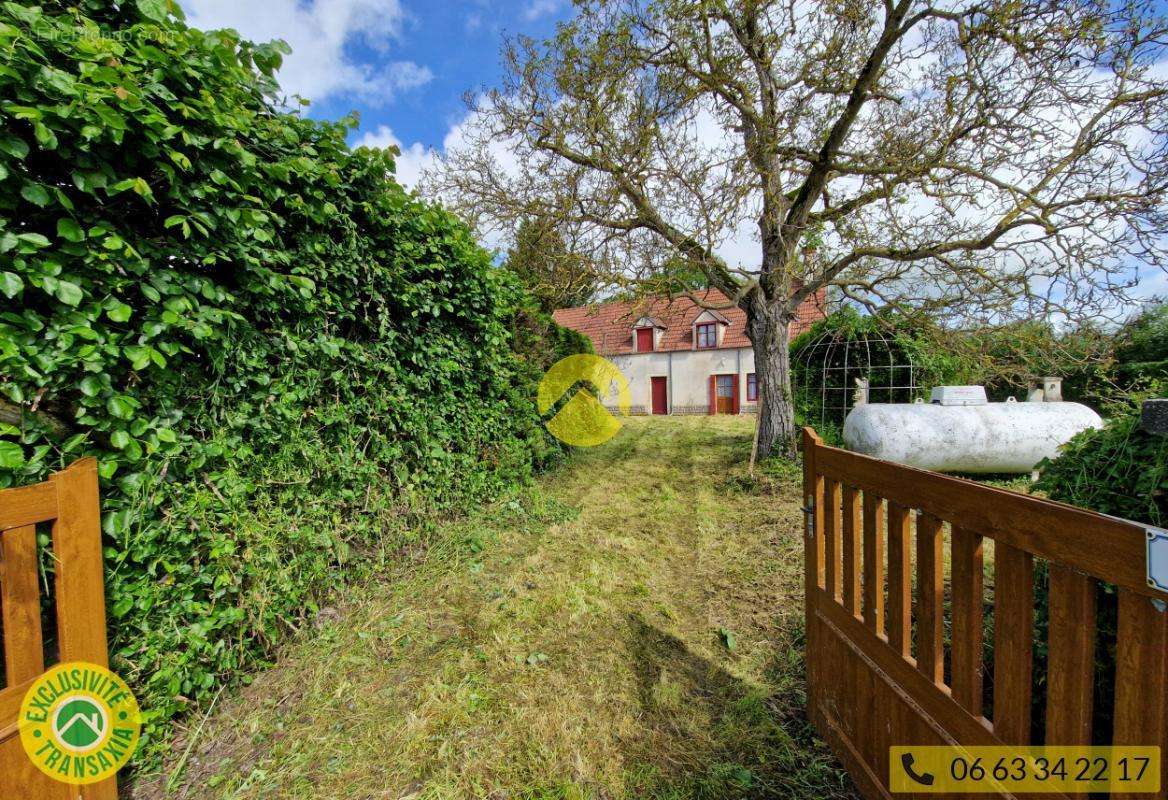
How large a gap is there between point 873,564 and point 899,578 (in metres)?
0.14

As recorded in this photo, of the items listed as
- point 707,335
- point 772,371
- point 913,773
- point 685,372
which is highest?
point 707,335

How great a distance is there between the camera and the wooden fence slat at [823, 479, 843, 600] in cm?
199

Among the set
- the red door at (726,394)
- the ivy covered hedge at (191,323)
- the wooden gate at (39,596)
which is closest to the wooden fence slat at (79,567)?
the wooden gate at (39,596)

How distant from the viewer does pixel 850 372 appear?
10.2 meters

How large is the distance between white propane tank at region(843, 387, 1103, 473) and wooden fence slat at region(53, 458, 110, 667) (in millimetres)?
8243

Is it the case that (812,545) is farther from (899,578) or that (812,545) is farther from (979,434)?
(979,434)

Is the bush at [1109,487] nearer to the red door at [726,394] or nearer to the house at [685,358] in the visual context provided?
the house at [685,358]

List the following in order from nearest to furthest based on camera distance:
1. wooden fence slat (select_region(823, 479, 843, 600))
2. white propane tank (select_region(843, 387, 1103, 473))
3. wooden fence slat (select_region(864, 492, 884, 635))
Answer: wooden fence slat (select_region(864, 492, 884, 635))
wooden fence slat (select_region(823, 479, 843, 600))
white propane tank (select_region(843, 387, 1103, 473))

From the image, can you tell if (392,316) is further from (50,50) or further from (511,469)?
(511,469)

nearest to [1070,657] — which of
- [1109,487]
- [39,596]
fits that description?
[1109,487]

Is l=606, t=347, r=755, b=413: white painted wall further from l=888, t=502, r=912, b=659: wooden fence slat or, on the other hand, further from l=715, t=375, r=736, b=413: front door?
l=888, t=502, r=912, b=659: wooden fence slat

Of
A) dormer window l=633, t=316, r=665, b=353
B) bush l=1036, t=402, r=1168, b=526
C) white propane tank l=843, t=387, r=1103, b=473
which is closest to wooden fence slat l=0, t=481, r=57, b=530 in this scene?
bush l=1036, t=402, r=1168, b=526

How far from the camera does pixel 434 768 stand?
1971mm

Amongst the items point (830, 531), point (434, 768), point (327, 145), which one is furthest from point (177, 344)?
point (830, 531)
